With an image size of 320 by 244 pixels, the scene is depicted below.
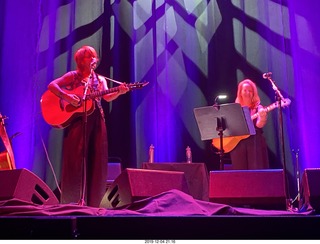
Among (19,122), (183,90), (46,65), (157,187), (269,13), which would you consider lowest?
(157,187)

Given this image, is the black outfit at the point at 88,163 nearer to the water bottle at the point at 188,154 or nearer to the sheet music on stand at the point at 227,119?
the sheet music on stand at the point at 227,119

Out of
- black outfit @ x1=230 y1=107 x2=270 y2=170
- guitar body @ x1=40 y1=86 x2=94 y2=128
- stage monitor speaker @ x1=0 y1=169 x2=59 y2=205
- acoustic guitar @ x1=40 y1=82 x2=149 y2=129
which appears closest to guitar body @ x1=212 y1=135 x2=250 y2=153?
black outfit @ x1=230 y1=107 x2=270 y2=170

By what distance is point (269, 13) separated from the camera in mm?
6496

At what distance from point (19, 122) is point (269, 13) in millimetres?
3990

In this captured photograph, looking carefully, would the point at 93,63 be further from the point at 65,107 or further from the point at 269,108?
the point at 269,108

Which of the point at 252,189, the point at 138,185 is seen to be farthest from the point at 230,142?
the point at 138,185

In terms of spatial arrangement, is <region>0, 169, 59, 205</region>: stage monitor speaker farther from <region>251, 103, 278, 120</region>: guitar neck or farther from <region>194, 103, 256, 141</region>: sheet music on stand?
<region>251, 103, 278, 120</region>: guitar neck

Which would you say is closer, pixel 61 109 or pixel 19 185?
pixel 19 185

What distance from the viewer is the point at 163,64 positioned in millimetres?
6457

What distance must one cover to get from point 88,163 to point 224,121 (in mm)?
1727

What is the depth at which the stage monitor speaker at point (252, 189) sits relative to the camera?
3354 millimetres

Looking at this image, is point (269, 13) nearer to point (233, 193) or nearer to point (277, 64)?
point (277, 64)

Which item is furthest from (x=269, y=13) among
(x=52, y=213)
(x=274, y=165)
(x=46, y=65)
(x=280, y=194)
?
(x=52, y=213)

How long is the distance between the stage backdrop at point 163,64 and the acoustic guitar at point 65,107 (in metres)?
1.90
